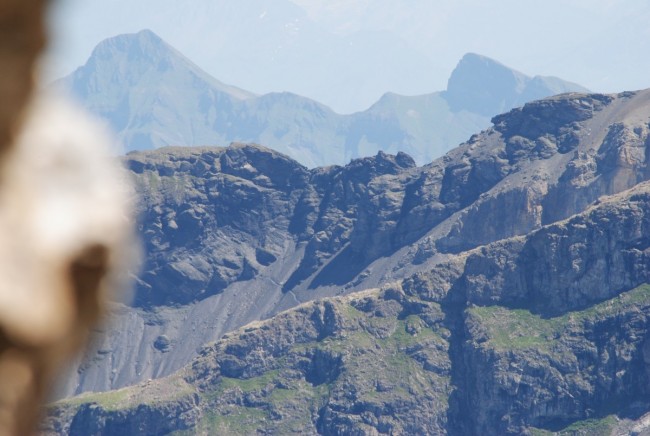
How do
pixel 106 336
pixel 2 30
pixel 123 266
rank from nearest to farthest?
pixel 2 30 → pixel 123 266 → pixel 106 336

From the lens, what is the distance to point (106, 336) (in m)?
6.62

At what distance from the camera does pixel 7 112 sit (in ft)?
15.9

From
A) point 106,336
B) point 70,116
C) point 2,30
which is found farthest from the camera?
point 106,336

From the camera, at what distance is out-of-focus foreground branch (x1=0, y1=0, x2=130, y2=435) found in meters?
4.87

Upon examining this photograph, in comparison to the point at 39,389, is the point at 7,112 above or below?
above

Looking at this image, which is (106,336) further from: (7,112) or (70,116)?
(7,112)

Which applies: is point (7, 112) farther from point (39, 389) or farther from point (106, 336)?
point (106, 336)

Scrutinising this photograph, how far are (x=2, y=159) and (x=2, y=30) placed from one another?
22.0 inches

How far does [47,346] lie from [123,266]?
1.01 metres

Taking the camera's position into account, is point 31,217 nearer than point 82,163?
Yes

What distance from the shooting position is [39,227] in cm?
505

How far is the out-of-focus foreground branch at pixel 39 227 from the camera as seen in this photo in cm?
487

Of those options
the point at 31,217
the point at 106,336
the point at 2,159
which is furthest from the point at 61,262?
the point at 106,336

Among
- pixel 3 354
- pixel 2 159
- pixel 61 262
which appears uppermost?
pixel 2 159
